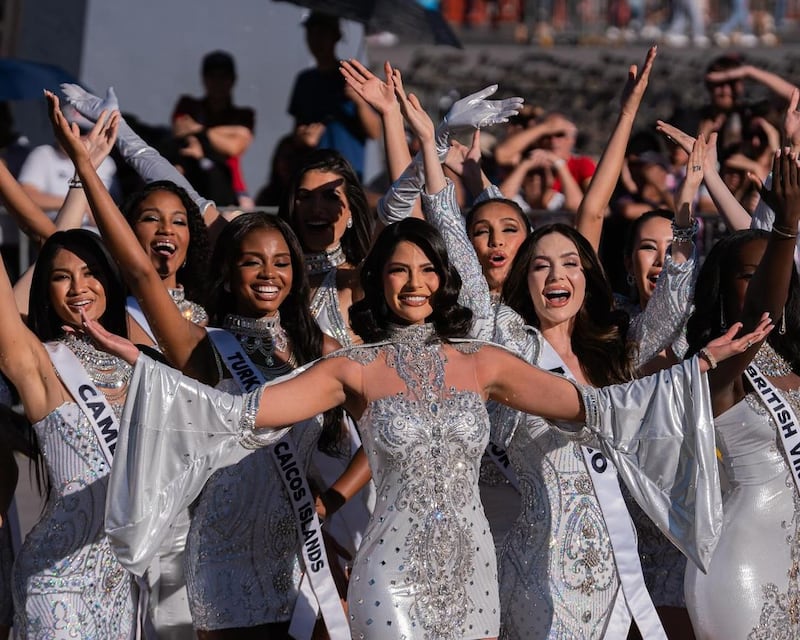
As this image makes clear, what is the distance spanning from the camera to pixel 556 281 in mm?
4883

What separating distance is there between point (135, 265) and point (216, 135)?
346cm

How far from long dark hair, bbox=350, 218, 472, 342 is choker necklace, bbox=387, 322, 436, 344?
0.06ft

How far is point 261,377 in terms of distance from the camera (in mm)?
4742

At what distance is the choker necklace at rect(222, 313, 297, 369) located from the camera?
4.84 m

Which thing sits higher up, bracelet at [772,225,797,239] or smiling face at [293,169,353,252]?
bracelet at [772,225,797,239]

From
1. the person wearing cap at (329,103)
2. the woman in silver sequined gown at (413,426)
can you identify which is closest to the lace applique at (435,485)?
the woman in silver sequined gown at (413,426)

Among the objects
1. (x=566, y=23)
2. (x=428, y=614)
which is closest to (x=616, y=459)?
(x=428, y=614)

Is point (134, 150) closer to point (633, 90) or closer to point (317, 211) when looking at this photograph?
point (317, 211)

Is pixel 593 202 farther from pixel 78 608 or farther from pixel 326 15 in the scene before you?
pixel 326 15

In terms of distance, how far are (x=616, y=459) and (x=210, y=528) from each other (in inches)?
46.9

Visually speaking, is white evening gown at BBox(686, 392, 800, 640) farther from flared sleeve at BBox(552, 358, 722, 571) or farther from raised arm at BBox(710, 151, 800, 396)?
flared sleeve at BBox(552, 358, 722, 571)

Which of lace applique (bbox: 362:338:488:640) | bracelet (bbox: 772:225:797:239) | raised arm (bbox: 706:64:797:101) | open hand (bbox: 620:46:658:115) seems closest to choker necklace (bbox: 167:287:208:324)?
lace applique (bbox: 362:338:488:640)

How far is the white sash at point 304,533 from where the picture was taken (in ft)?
15.5

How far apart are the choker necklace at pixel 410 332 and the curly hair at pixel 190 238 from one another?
51.1 inches
